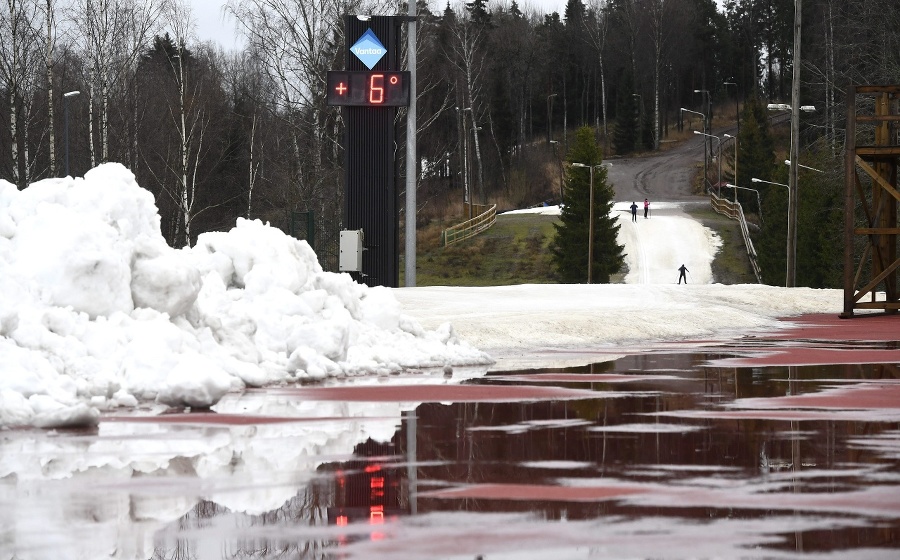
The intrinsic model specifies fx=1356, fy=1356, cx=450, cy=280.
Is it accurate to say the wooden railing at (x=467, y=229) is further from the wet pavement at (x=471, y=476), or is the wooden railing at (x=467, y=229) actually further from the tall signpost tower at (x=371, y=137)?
the wet pavement at (x=471, y=476)

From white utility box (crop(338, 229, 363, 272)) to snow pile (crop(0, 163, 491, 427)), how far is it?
16.1m

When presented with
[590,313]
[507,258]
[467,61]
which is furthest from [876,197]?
[467,61]

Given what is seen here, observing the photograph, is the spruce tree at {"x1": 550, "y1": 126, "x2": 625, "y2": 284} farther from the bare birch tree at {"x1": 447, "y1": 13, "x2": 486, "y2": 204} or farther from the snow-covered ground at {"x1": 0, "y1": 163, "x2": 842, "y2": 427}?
the snow-covered ground at {"x1": 0, "y1": 163, "x2": 842, "y2": 427}

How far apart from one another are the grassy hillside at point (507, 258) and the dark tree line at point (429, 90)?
3.24 metres

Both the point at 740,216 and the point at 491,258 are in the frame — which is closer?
the point at 491,258

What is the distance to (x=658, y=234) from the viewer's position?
85.8m

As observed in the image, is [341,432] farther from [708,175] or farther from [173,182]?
[708,175]

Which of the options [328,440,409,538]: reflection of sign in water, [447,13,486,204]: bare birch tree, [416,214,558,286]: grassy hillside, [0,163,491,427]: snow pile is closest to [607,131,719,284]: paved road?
[416,214,558,286]: grassy hillside

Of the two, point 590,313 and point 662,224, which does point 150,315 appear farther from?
point 662,224

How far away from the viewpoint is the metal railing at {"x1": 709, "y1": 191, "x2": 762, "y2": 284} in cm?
7562

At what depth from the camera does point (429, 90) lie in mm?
85188

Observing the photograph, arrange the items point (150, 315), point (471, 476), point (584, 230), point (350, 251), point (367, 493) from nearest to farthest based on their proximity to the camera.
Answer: point (367, 493)
point (471, 476)
point (150, 315)
point (350, 251)
point (584, 230)

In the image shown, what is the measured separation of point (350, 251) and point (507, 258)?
155ft

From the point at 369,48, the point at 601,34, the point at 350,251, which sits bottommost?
the point at 350,251
